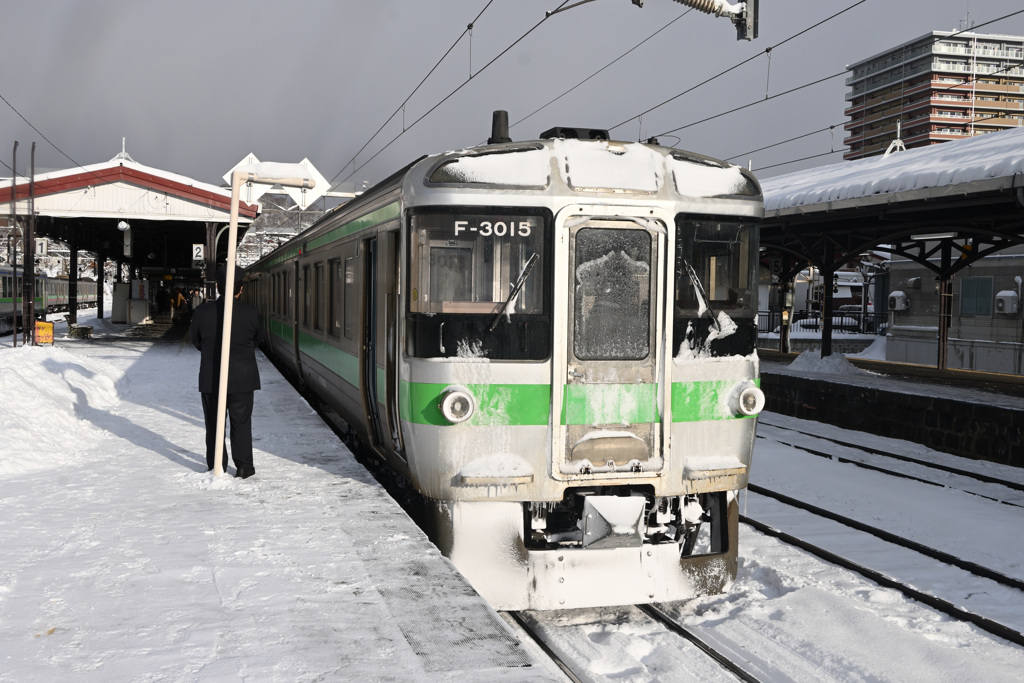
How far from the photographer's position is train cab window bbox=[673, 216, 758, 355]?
566 centimetres

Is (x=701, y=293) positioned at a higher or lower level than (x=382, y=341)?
higher

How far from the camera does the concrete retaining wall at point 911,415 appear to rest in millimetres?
12773

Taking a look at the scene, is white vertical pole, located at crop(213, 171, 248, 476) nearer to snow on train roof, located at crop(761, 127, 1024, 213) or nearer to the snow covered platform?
the snow covered platform

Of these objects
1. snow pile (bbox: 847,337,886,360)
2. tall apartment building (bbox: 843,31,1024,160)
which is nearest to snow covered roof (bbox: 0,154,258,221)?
snow pile (bbox: 847,337,886,360)

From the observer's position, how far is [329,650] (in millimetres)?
3744

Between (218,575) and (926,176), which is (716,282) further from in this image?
(926,176)

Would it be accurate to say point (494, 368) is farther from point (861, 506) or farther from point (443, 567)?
point (861, 506)

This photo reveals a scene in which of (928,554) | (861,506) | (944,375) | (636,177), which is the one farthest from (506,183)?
(944,375)

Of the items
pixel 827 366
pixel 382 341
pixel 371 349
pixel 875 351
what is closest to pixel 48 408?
pixel 371 349

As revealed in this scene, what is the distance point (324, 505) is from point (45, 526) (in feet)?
5.84

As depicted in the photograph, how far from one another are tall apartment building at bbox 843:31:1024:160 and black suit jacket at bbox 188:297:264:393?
88.8 metres

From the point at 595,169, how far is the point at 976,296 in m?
28.3

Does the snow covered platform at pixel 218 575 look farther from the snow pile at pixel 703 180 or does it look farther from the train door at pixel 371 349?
the snow pile at pixel 703 180

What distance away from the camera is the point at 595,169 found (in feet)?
18.2
